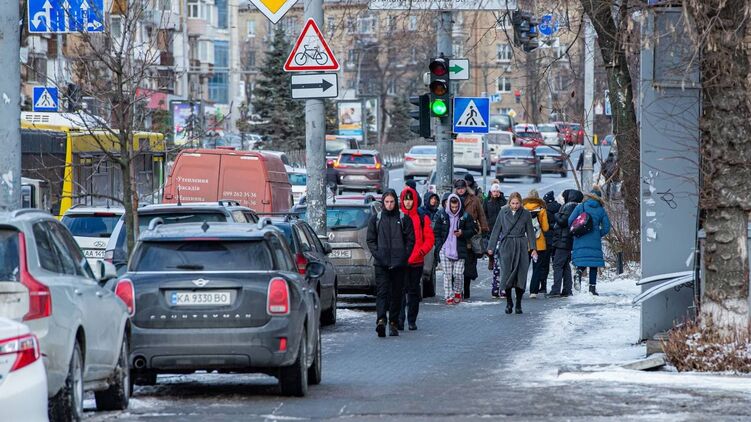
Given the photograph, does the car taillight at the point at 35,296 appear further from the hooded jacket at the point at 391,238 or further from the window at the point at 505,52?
the window at the point at 505,52

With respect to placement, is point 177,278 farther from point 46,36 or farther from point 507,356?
point 46,36

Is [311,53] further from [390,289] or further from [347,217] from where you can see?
[347,217]

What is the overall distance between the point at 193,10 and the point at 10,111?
98019mm

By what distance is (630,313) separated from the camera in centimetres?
1975

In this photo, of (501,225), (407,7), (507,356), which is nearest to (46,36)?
(407,7)

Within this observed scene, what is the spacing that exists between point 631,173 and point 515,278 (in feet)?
21.5

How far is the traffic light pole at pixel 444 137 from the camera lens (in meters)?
27.9

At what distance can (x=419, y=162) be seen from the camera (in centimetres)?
6750

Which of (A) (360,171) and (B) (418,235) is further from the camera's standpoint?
(A) (360,171)

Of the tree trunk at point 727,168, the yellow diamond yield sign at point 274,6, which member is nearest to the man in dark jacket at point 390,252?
the yellow diamond yield sign at point 274,6

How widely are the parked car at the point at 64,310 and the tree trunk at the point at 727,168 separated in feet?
16.6

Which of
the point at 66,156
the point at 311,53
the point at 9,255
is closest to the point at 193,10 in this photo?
the point at 66,156

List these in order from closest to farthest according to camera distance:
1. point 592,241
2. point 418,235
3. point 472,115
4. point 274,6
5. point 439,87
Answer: point 418,235
point 274,6
point 592,241
point 439,87
point 472,115

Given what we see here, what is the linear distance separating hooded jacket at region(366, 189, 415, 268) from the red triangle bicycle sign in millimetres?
2248
